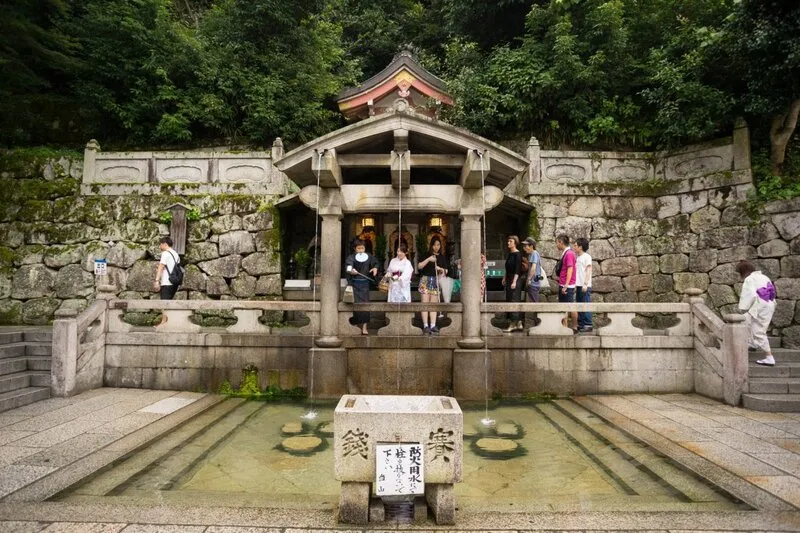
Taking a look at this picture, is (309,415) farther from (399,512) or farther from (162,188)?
(162,188)

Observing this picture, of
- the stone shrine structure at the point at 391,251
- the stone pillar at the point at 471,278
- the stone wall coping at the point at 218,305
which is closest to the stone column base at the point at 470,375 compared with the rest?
the stone shrine structure at the point at 391,251

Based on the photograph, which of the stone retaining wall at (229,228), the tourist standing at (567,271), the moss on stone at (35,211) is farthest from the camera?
the moss on stone at (35,211)

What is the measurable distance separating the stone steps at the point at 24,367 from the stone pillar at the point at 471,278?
7.76 metres

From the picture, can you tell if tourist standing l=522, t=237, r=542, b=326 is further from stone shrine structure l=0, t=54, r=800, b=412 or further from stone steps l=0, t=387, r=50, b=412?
stone steps l=0, t=387, r=50, b=412

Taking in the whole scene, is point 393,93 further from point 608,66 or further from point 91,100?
point 91,100

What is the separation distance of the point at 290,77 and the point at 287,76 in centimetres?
13

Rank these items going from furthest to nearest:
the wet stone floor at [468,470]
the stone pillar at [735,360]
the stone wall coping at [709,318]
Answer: the stone wall coping at [709,318] < the stone pillar at [735,360] < the wet stone floor at [468,470]

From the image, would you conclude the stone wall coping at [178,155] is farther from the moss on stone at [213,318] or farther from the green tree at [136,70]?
the moss on stone at [213,318]

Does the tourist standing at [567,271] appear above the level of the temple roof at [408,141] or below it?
below

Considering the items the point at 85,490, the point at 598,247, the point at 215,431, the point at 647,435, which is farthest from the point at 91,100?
the point at 647,435

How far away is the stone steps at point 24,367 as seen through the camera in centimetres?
739

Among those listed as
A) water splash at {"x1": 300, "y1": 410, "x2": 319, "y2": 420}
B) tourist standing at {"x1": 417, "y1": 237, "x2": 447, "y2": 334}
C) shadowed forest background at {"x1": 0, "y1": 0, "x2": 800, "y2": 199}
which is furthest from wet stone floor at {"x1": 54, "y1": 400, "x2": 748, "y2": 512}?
shadowed forest background at {"x1": 0, "y1": 0, "x2": 800, "y2": 199}

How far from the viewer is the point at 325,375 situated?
8.41m

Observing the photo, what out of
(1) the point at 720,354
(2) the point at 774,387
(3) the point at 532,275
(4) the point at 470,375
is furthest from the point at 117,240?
(2) the point at 774,387
